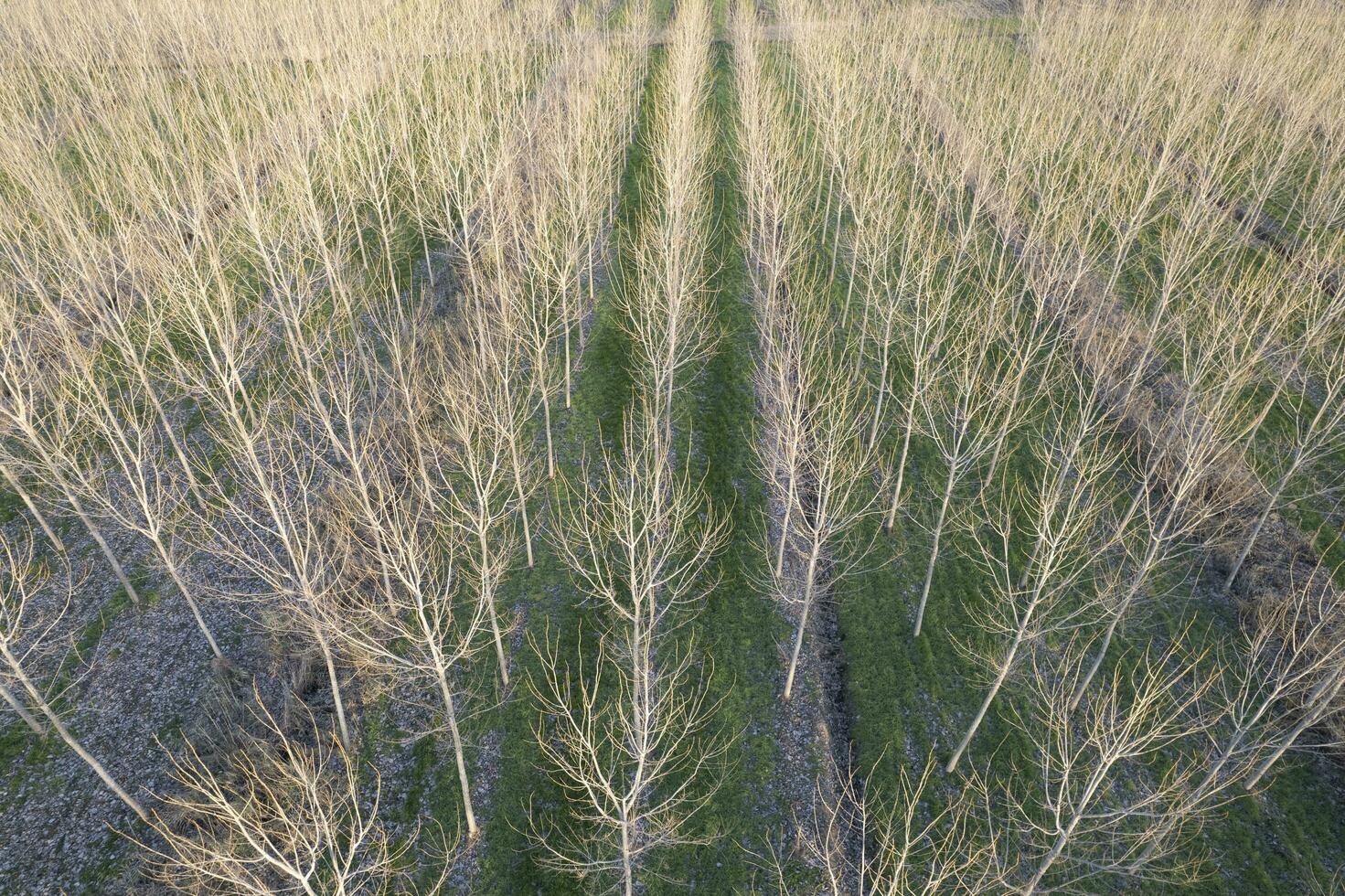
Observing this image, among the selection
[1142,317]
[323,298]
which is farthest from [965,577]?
[323,298]

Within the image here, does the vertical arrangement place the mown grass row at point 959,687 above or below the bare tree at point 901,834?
above

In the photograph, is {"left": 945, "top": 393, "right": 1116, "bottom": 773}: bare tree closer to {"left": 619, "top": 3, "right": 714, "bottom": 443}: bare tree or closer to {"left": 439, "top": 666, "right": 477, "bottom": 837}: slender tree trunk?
{"left": 619, "top": 3, "right": 714, "bottom": 443}: bare tree

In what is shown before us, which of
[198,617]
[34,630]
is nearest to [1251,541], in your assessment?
[198,617]

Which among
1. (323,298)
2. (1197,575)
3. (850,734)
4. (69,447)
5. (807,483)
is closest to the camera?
(850,734)

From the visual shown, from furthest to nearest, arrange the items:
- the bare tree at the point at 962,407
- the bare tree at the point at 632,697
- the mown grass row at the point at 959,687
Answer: the bare tree at the point at 962,407
the mown grass row at the point at 959,687
the bare tree at the point at 632,697

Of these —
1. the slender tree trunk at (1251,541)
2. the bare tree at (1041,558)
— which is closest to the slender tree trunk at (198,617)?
the bare tree at (1041,558)

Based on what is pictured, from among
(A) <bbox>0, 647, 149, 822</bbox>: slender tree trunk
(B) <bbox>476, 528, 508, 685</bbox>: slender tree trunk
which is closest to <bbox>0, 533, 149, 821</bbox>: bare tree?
(A) <bbox>0, 647, 149, 822</bbox>: slender tree trunk

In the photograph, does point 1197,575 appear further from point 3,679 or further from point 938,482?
point 3,679

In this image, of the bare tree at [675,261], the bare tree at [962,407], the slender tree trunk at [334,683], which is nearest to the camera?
the slender tree trunk at [334,683]

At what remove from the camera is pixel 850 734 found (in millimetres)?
23234

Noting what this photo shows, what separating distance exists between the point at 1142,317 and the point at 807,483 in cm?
2190

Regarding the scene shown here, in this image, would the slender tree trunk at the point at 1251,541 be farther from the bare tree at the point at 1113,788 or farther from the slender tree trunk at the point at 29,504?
the slender tree trunk at the point at 29,504

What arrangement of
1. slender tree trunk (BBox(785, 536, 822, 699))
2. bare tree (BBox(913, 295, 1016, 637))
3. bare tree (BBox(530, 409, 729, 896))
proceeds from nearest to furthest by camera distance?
1. bare tree (BBox(530, 409, 729, 896))
2. slender tree trunk (BBox(785, 536, 822, 699))
3. bare tree (BBox(913, 295, 1016, 637))

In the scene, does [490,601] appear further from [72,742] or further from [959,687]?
[959,687]
